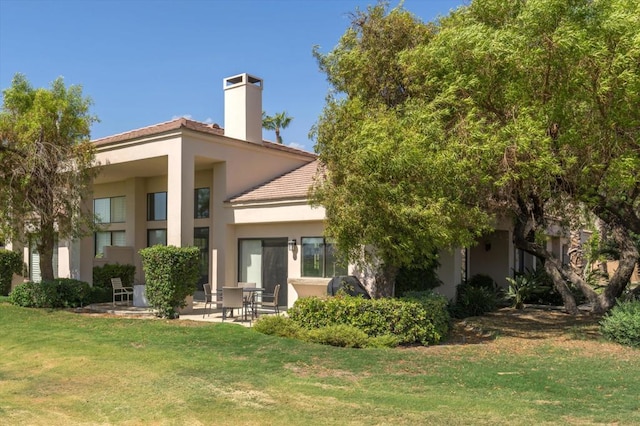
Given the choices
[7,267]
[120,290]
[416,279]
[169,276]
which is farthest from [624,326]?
[7,267]

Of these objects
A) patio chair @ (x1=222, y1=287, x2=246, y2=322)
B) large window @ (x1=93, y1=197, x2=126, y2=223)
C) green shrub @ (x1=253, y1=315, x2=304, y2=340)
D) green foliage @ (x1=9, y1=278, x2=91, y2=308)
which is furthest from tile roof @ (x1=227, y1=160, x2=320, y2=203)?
large window @ (x1=93, y1=197, x2=126, y2=223)

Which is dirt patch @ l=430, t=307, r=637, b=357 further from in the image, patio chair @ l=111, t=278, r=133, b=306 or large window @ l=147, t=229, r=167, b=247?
large window @ l=147, t=229, r=167, b=247

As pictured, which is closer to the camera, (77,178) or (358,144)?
(358,144)

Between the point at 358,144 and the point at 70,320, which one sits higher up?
the point at 358,144

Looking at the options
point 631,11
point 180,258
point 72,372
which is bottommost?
point 72,372

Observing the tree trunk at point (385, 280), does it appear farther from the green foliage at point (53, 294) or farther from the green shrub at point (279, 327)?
the green foliage at point (53, 294)

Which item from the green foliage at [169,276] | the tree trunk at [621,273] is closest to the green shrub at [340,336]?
the green foliage at [169,276]

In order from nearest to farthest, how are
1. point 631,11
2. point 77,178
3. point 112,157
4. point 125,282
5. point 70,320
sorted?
point 631,11, point 70,320, point 77,178, point 112,157, point 125,282

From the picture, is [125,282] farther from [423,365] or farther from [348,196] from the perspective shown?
[423,365]

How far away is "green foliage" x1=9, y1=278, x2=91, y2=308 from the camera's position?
1731 centimetres

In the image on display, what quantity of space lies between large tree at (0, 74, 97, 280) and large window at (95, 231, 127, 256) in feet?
17.9

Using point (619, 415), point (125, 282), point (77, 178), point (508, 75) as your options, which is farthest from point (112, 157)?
point (619, 415)

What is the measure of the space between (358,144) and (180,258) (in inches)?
242

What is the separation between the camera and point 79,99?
17438 mm
